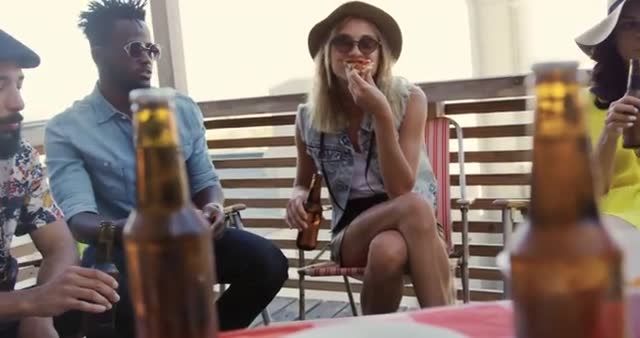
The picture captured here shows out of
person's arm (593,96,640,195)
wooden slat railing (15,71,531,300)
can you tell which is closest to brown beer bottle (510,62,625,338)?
person's arm (593,96,640,195)

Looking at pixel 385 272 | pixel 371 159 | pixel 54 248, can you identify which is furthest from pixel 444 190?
pixel 54 248

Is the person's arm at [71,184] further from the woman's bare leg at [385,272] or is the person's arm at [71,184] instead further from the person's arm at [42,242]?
the woman's bare leg at [385,272]

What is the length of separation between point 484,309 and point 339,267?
1.29 m

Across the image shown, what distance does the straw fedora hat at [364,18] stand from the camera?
7.43 ft

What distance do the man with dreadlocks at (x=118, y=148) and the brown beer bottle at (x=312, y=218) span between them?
0.16 meters

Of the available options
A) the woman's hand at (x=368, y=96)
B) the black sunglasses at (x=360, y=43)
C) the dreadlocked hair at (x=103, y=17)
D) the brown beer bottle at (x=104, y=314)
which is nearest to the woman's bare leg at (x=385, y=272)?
the woman's hand at (x=368, y=96)

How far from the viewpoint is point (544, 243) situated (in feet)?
1.69

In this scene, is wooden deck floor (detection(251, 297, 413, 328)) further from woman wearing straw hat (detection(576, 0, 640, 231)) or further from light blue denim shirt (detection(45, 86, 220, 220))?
woman wearing straw hat (detection(576, 0, 640, 231))

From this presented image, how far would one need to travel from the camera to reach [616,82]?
6.54 ft

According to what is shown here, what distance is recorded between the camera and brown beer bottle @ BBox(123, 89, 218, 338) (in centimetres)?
57

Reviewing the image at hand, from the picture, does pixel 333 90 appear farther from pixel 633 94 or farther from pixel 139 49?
pixel 633 94

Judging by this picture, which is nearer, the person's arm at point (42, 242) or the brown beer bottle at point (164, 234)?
the brown beer bottle at point (164, 234)

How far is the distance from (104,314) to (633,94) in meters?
1.36

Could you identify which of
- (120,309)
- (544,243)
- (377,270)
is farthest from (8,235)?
(544,243)
